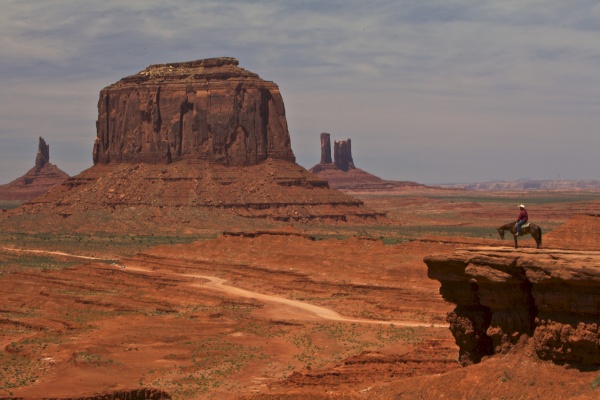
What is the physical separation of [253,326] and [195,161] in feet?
291

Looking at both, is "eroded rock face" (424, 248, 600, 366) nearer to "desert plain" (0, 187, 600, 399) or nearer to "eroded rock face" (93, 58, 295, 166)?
"desert plain" (0, 187, 600, 399)

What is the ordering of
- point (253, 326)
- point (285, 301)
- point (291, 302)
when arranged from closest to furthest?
point (253, 326) → point (291, 302) → point (285, 301)

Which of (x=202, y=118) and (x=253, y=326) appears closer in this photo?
(x=253, y=326)

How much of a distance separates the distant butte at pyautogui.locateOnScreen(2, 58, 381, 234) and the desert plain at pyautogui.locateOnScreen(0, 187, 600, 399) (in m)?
34.6

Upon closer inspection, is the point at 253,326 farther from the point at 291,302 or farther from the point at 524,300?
the point at 524,300

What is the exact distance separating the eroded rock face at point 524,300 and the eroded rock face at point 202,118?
4184 inches

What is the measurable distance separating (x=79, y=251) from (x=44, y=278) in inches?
1097

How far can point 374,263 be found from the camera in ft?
204

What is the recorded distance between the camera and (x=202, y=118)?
128375 mm

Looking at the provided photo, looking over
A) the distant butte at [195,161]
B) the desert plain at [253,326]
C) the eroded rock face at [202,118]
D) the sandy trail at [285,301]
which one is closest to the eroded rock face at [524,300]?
the desert plain at [253,326]

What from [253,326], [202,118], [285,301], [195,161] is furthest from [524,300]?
[202,118]

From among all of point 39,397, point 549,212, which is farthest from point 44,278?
point 549,212

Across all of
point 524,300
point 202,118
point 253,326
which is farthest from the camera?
point 202,118

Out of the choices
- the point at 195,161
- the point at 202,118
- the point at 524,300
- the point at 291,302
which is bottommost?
the point at 291,302
